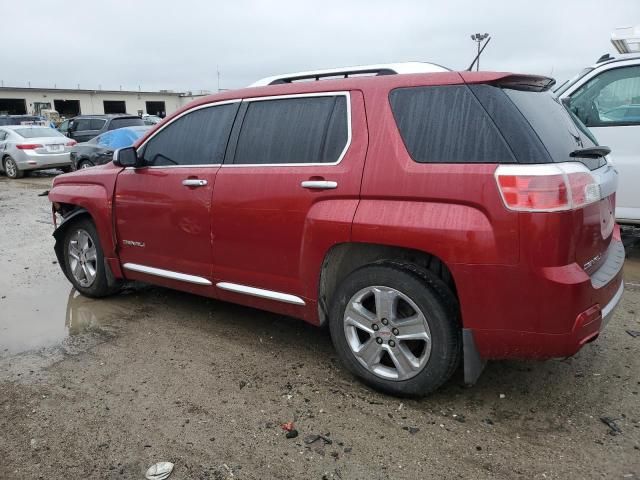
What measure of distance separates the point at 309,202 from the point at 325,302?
2.16 feet

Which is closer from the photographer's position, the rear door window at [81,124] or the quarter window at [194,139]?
the quarter window at [194,139]

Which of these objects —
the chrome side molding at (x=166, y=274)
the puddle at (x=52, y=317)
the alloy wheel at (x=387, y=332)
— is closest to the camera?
the alloy wheel at (x=387, y=332)

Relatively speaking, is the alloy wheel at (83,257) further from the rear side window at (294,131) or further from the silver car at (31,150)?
the silver car at (31,150)

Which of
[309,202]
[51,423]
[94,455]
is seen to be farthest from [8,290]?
[309,202]

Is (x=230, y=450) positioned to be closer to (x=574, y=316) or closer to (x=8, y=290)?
(x=574, y=316)

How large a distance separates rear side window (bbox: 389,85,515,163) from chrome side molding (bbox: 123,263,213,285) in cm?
189

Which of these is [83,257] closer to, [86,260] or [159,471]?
[86,260]

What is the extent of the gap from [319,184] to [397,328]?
3.14ft

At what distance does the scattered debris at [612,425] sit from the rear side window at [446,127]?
1500 mm

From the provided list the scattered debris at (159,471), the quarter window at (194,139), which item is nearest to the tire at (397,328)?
the scattered debris at (159,471)

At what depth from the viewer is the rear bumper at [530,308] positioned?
8.44ft

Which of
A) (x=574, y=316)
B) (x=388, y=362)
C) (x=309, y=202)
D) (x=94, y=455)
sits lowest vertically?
(x=94, y=455)

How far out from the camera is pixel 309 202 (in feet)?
10.7

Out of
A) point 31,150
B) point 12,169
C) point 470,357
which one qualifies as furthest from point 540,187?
point 12,169
